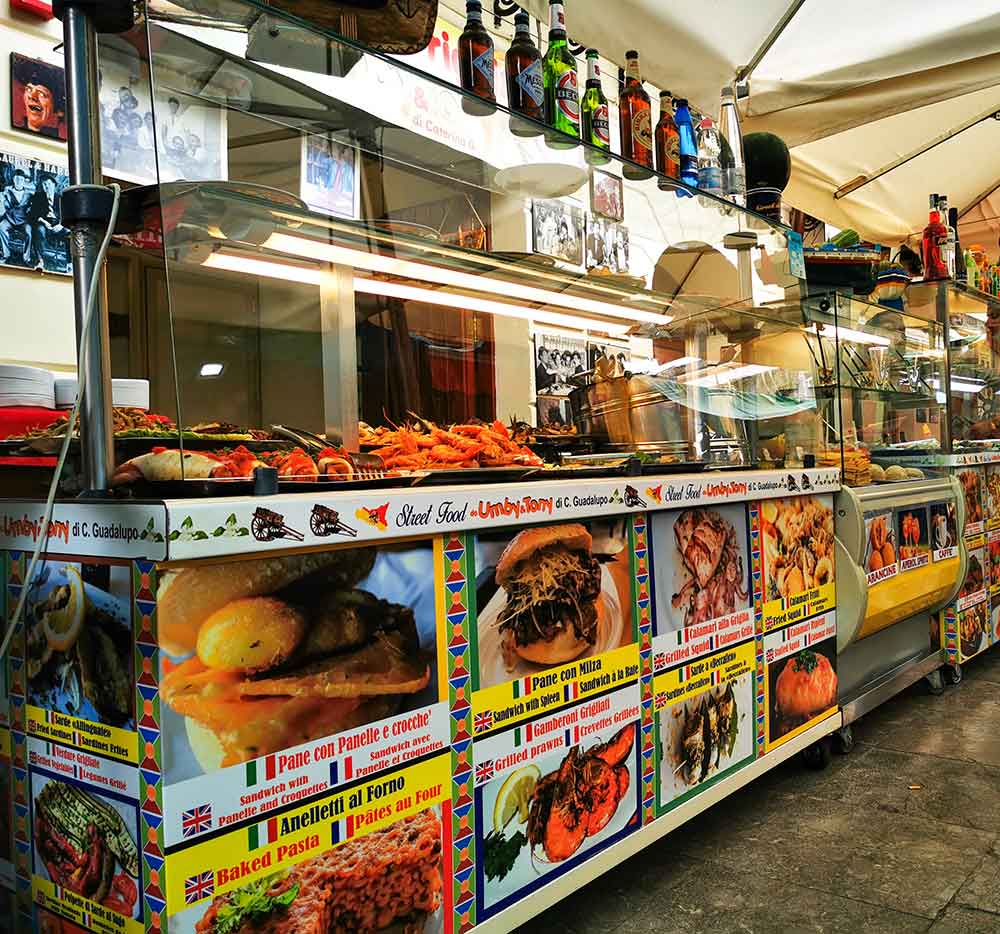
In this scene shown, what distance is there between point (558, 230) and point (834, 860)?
6.63ft

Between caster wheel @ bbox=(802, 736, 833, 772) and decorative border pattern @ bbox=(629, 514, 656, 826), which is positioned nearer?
decorative border pattern @ bbox=(629, 514, 656, 826)

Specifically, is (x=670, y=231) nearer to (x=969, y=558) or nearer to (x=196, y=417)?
(x=196, y=417)

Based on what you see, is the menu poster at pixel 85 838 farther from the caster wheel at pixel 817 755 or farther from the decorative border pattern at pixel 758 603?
the caster wheel at pixel 817 755

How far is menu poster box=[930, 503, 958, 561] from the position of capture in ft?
13.8

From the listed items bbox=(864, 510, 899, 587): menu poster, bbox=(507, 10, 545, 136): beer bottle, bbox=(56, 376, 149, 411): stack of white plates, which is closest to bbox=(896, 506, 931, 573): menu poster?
bbox=(864, 510, 899, 587): menu poster

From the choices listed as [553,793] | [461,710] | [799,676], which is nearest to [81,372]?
[461,710]

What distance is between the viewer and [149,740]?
137 cm

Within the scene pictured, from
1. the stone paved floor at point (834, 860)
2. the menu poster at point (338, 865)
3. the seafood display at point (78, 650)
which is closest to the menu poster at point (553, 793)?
the menu poster at point (338, 865)

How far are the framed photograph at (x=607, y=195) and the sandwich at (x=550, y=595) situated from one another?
1096 mm

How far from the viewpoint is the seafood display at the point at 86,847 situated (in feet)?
4.63

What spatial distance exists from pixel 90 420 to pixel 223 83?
28.9 inches

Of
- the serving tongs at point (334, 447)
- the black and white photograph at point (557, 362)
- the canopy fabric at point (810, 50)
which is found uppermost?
the canopy fabric at point (810, 50)

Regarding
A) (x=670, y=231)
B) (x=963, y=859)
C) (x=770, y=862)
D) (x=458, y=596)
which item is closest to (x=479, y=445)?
(x=458, y=596)

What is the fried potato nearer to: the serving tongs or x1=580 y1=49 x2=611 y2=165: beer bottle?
the serving tongs
